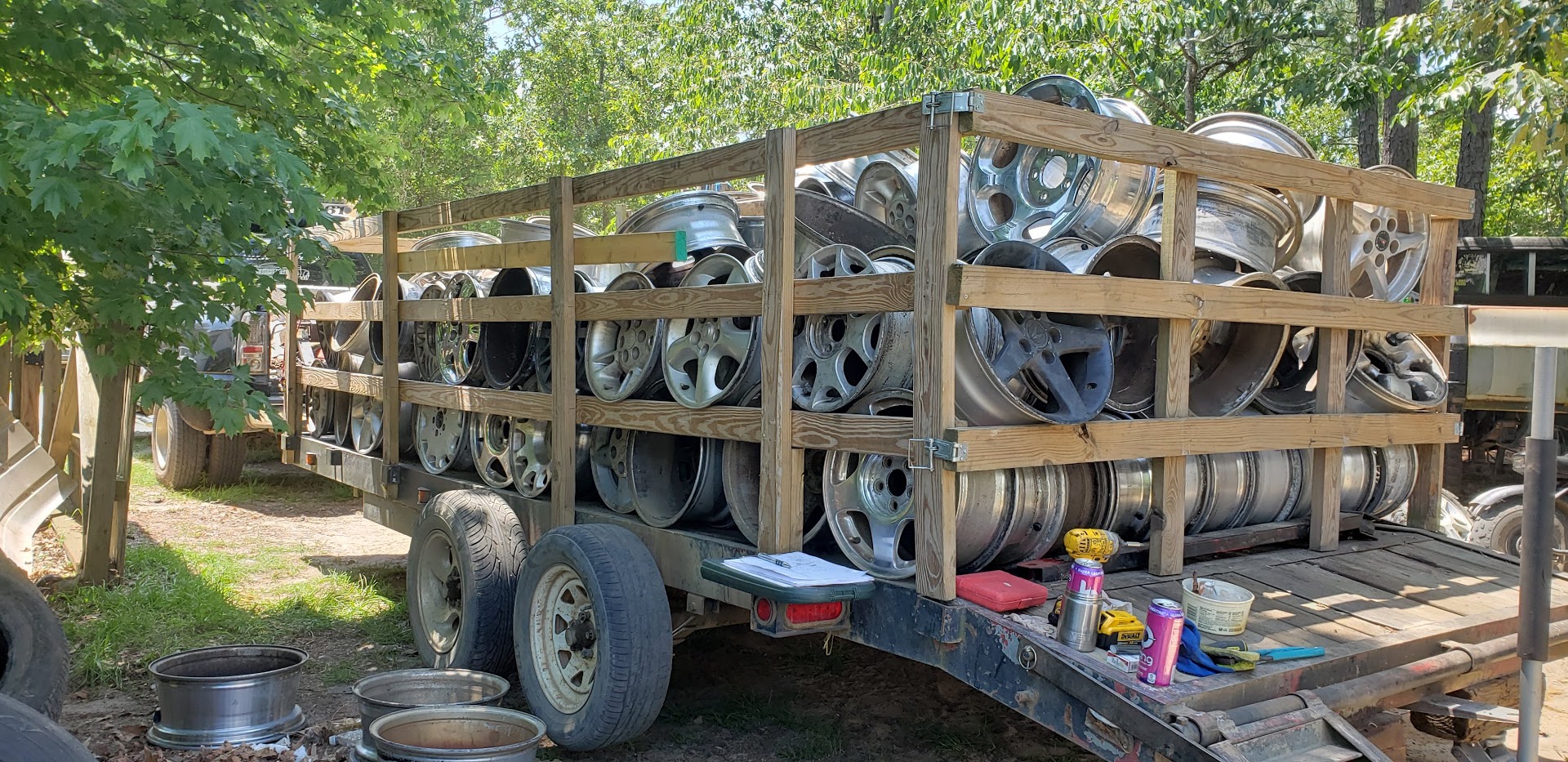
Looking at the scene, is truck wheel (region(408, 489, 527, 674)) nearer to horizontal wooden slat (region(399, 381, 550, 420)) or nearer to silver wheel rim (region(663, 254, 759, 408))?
horizontal wooden slat (region(399, 381, 550, 420))

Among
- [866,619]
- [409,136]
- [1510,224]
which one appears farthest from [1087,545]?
[1510,224]

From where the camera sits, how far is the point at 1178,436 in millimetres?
4027

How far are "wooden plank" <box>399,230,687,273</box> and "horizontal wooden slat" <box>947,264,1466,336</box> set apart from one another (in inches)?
61.5

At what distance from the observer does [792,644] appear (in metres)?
6.27

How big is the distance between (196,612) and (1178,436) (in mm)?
5601

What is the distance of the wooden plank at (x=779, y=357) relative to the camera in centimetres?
400

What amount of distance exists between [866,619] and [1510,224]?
22899 mm

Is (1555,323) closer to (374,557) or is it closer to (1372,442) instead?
(1372,442)

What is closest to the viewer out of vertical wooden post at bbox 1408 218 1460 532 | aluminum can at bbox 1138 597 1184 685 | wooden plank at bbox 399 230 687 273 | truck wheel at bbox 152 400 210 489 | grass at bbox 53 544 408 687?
aluminum can at bbox 1138 597 1184 685

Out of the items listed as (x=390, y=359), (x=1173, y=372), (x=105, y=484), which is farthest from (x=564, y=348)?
(x=105, y=484)

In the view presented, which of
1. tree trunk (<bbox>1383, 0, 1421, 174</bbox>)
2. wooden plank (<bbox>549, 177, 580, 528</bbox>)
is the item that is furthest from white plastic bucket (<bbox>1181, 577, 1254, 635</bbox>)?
tree trunk (<bbox>1383, 0, 1421, 174</bbox>)

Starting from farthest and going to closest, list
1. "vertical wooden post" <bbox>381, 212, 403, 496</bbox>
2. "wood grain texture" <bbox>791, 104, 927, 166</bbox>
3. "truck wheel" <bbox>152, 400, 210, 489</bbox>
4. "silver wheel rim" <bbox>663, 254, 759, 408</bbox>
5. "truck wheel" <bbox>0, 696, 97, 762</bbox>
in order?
"truck wheel" <bbox>152, 400, 210, 489</bbox>
"vertical wooden post" <bbox>381, 212, 403, 496</bbox>
"silver wheel rim" <bbox>663, 254, 759, 408</bbox>
"wood grain texture" <bbox>791, 104, 927, 166</bbox>
"truck wheel" <bbox>0, 696, 97, 762</bbox>

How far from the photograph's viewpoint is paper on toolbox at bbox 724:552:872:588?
3.72 meters

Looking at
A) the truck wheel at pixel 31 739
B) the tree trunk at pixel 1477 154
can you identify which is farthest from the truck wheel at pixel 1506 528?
the truck wheel at pixel 31 739
